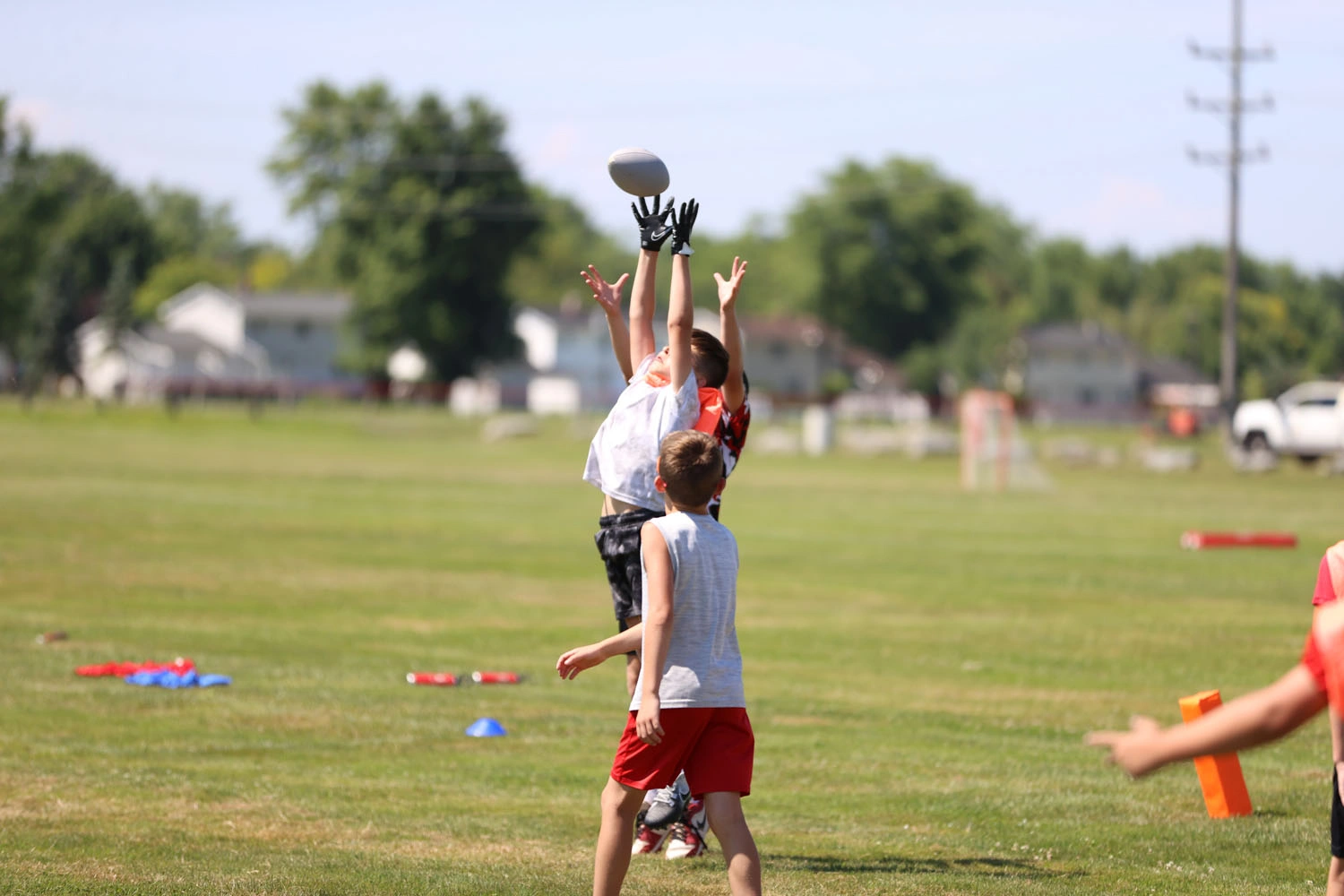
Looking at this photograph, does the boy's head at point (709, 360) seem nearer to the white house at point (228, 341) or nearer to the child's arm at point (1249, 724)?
the child's arm at point (1249, 724)

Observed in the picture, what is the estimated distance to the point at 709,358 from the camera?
7254 millimetres

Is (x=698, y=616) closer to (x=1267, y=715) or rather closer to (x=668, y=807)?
(x=668, y=807)

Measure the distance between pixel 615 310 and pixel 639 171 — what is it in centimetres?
72

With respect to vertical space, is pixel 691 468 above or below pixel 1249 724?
above

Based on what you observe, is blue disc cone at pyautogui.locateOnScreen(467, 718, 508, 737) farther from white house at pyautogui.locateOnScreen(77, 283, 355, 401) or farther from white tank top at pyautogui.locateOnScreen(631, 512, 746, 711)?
white house at pyautogui.locateOnScreen(77, 283, 355, 401)

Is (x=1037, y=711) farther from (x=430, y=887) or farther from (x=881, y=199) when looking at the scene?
(x=881, y=199)

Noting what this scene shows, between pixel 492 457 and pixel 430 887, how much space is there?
1883 inches

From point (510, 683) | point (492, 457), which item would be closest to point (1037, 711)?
point (510, 683)

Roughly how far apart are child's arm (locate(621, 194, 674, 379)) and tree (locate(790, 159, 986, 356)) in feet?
434

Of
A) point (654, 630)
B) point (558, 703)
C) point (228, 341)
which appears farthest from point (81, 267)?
point (654, 630)

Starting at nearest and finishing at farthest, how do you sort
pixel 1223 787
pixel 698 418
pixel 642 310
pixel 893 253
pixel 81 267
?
1. pixel 1223 787
2. pixel 698 418
3. pixel 642 310
4. pixel 81 267
5. pixel 893 253

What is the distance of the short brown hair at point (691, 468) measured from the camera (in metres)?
5.93

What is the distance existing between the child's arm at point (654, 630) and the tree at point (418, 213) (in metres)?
96.9

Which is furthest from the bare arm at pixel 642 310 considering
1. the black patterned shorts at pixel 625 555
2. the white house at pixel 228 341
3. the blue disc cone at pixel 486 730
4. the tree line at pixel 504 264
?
the white house at pixel 228 341
